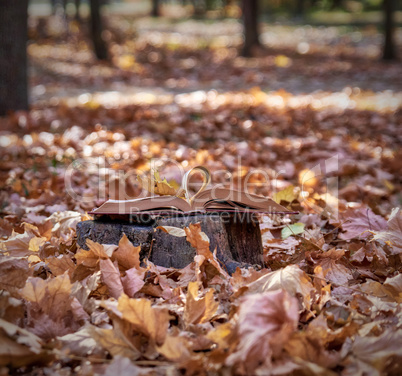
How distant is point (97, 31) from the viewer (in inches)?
611

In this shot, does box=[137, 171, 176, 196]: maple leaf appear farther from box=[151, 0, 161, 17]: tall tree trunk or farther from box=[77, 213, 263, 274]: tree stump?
box=[151, 0, 161, 17]: tall tree trunk

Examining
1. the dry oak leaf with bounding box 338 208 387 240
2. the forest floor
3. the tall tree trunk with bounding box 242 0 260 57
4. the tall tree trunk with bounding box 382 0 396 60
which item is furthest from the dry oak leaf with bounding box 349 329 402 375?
the tall tree trunk with bounding box 242 0 260 57

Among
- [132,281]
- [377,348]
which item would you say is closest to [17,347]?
[132,281]

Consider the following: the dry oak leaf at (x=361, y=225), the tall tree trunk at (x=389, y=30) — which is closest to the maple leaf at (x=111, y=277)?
the dry oak leaf at (x=361, y=225)

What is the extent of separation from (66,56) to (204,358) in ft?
59.0

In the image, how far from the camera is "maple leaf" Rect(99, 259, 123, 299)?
68.3 inches

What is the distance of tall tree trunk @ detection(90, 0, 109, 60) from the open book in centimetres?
1459

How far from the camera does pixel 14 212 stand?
9.80ft

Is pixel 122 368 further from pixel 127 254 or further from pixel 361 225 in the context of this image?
pixel 361 225

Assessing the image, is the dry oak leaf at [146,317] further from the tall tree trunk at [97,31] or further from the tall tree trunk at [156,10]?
the tall tree trunk at [156,10]

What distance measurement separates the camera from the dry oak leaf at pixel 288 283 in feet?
5.31

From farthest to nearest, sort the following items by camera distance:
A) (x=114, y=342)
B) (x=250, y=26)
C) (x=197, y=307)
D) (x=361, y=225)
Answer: (x=250, y=26) < (x=361, y=225) < (x=197, y=307) < (x=114, y=342)

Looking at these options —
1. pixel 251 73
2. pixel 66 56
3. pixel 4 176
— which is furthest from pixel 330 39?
pixel 4 176

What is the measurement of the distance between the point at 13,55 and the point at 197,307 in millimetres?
6149
